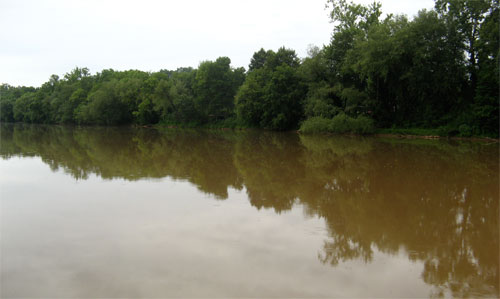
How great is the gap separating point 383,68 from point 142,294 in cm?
3351

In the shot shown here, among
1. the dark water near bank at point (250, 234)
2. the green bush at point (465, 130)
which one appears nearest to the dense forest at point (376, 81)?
the green bush at point (465, 130)

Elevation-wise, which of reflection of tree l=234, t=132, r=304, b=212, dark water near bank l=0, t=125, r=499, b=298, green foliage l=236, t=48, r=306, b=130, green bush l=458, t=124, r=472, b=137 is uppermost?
green foliage l=236, t=48, r=306, b=130

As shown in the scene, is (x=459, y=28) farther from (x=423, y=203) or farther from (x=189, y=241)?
(x=189, y=241)

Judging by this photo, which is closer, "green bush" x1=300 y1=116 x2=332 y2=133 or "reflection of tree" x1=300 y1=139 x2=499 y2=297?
"reflection of tree" x1=300 y1=139 x2=499 y2=297

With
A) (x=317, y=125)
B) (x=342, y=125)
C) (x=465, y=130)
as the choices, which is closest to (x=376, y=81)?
(x=342, y=125)

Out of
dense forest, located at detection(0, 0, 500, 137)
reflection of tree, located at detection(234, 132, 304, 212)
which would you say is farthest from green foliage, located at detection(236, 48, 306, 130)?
reflection of tree, located at detection(234, 132, 304, 212)

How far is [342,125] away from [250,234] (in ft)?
99.2

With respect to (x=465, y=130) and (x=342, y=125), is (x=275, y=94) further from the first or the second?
(x=465, y=130)

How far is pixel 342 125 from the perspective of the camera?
35094 millimetres

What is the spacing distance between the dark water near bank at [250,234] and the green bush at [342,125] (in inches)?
851

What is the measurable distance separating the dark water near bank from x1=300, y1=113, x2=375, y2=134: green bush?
2161 centimetres

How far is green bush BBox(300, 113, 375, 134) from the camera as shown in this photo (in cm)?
3441

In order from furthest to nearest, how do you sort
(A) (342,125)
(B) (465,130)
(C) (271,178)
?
(A) (342,125)
(B) (465,130)
(C) (271,178)

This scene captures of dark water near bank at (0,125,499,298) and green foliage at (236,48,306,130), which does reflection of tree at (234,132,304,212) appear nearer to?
dark water near bank at (0,125,499,298)
